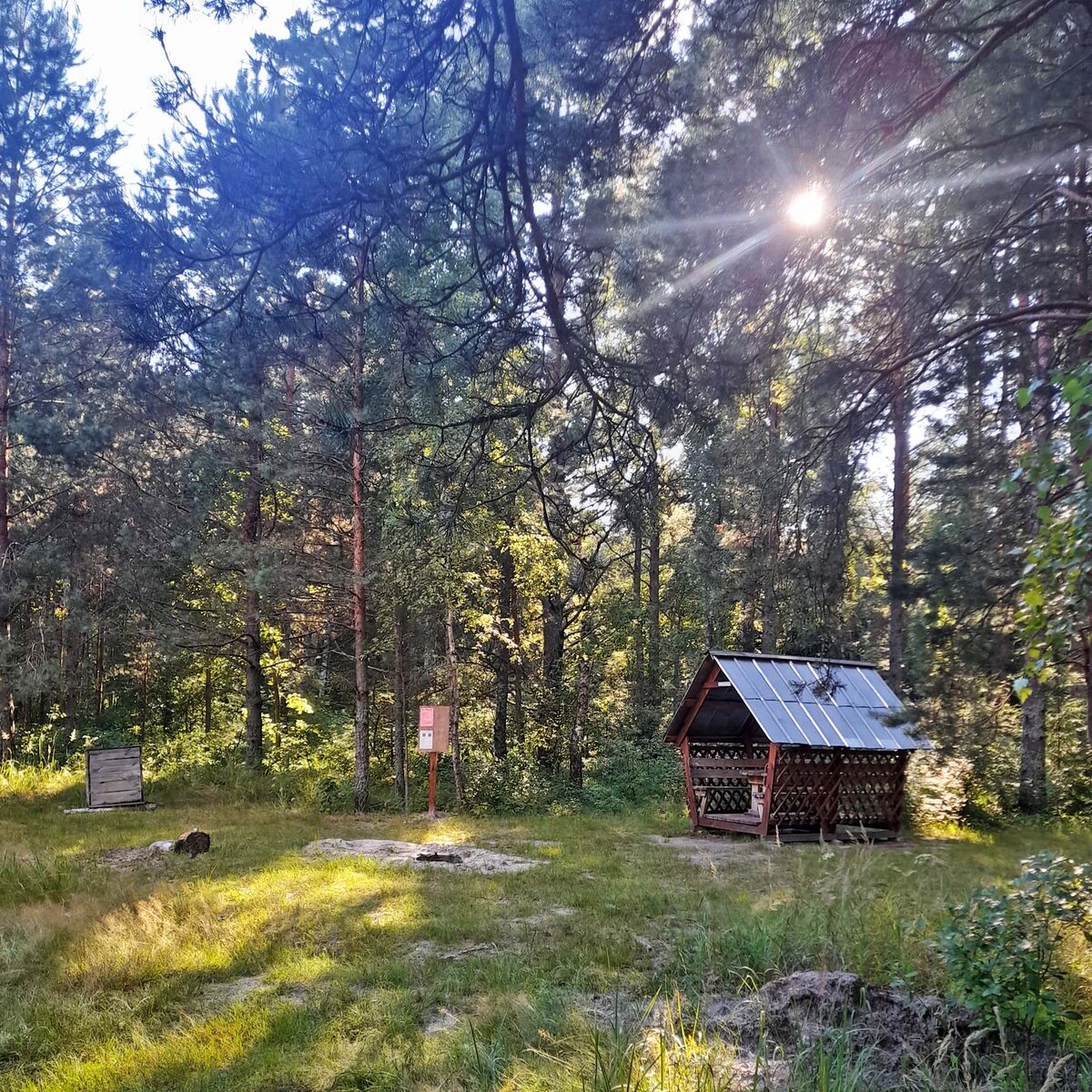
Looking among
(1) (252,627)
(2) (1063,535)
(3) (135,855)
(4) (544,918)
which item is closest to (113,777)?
(1) (252,627)

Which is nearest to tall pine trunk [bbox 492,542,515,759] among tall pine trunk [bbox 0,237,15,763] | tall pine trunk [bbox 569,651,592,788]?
tall pine trunk [bbox 569,651,592,788]

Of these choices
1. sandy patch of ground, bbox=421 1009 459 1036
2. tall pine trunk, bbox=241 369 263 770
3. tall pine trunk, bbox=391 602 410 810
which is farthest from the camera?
tall pine trunk, bbox=241 369 263 770

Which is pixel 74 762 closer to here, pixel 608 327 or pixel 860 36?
pixel 608 327

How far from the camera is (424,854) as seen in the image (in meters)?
8.34

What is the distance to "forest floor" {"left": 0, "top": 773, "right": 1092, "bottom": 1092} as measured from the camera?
2980mm

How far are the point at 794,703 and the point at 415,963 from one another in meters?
7.89

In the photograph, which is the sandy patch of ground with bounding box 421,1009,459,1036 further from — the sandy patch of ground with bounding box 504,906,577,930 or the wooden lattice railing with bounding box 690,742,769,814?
the wooden lattice railing with bounding box 690,742,769,814

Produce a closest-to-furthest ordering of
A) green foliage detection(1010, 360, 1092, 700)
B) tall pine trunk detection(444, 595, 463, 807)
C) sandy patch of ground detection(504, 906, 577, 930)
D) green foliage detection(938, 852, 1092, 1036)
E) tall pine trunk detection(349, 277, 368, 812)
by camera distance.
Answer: green foliage detection(1010, 360, 1092, 700)
green foliage detection(938, 852, 1092, 1036)
sandy patch of ground detection(504, 906, 577, 930)
tall pine trunk detection(349, 277, 368, 812)
tall pine trunk detection(444, 595, 463, 807)

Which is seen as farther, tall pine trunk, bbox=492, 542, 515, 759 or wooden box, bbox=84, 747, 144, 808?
tall pine trunk, bbox=492, 542, 515, 759

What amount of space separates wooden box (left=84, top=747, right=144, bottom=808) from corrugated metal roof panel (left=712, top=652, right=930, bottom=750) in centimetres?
962

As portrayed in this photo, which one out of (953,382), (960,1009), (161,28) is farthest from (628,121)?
(960,1009)

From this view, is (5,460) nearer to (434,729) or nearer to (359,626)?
(359,626)

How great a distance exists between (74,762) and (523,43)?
54.2 feet

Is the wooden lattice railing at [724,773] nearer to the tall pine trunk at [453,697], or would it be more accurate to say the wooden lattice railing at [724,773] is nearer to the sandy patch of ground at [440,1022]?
the tall pine trunk at [453,697]
